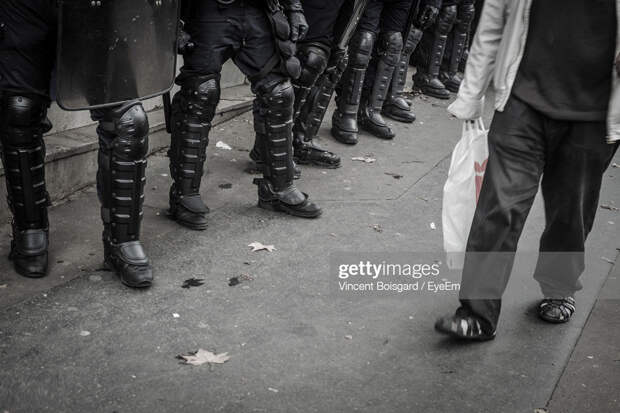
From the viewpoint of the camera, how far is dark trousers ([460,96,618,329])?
11.8 ft

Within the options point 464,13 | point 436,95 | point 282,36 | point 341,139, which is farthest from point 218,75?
point 464,13

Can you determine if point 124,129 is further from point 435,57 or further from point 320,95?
point 435,57

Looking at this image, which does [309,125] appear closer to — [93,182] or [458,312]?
[93,182]

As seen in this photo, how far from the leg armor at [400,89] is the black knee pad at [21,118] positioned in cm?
439

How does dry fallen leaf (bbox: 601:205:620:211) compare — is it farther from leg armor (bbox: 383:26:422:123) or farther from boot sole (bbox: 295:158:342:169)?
leg armor (bbox: 383:26:422:123)

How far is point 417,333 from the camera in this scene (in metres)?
3.86

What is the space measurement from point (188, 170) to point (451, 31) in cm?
570

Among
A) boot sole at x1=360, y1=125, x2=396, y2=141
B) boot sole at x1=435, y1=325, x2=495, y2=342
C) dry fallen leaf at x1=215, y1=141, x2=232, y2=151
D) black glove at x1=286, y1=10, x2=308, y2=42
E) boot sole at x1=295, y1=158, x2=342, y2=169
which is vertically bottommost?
boot sole at x1=360, y1=125, x2=396, y2=141

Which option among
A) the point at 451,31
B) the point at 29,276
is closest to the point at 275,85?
the point at 29,276

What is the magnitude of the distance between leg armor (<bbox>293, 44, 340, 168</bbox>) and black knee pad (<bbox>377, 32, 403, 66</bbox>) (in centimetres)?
130

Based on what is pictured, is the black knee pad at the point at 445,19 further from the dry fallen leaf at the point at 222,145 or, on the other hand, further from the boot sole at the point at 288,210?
the boot sole at the point at 288,210

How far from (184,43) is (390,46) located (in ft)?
9.96

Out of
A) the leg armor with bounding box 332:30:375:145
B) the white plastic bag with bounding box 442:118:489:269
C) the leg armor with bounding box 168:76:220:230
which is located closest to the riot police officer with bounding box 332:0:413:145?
the leg armor with bounding box 332:30:375:145

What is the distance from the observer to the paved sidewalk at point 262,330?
321 cm
